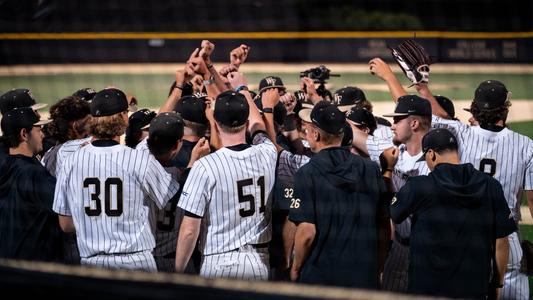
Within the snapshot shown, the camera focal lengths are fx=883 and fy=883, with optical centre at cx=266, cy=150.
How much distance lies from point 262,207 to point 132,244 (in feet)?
2.22

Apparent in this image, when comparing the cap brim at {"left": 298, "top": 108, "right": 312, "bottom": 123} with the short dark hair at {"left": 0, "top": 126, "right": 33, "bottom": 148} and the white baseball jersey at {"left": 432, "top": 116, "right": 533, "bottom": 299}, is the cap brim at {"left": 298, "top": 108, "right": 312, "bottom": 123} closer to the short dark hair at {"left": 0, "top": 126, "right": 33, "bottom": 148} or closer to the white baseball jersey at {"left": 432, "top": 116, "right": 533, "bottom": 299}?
the white baseball jersey at {"left": 432, "top": 116, "right": 533, "bottom": 299}

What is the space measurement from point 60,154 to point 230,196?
1166 millimetres

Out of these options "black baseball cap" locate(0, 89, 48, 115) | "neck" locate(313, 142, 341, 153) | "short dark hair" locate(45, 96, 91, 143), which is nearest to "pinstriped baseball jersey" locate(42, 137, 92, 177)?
"short dark hair" locate(45, 96, 91, 143)

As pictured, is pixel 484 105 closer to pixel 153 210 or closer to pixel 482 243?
pixel 482 243

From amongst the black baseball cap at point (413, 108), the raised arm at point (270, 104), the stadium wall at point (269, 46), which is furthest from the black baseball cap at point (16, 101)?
the stadium wall at point (269, 46)

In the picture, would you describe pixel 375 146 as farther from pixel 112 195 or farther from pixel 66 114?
pixel 66 114

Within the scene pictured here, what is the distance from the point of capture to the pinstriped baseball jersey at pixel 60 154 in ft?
16.2

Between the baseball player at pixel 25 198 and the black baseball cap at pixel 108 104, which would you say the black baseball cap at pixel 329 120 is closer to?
the black baseball cap at pixel 108 104

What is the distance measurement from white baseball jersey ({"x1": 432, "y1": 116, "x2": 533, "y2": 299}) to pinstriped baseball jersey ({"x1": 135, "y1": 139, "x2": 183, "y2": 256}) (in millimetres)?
1637

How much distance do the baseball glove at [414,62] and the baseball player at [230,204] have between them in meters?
1.56

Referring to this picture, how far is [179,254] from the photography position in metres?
4.33

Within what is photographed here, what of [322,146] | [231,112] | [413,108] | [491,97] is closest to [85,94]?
[231,112]

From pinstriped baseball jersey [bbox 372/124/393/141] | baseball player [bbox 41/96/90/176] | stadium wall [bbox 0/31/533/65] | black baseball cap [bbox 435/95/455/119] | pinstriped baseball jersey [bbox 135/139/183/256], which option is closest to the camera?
pinstriped baseball jersey [bbox 135/139/183/256]

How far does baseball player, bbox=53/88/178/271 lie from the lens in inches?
171
